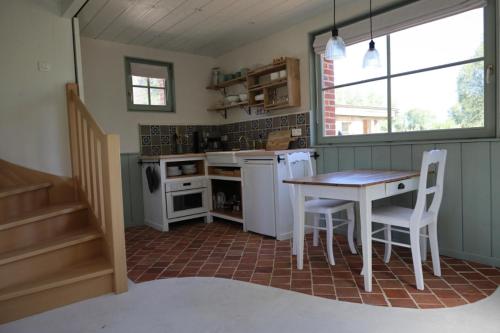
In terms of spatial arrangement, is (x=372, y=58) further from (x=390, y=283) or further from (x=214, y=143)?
(x=214, y=143)

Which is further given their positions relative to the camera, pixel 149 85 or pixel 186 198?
pixel 149 85

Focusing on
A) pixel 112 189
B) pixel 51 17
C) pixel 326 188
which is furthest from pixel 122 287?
pixel 51 17

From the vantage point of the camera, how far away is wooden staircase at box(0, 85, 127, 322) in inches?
85.3

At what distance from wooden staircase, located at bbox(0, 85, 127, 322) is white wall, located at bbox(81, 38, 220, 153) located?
1390 mm

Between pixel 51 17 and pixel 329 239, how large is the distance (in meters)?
3.10

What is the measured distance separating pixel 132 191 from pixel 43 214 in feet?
6.36

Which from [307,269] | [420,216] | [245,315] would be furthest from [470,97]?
[245,315]

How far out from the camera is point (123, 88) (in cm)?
438

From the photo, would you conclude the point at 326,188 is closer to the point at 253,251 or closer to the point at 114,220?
the point at 253,251

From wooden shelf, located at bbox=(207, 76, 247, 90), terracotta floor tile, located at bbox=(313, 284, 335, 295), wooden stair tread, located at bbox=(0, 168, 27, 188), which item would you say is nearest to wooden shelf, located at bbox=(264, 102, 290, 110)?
wooden shelf, located at bbox=(207, 76, 247, 90)

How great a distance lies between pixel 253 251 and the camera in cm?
319

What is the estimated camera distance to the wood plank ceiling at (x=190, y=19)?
3320mm

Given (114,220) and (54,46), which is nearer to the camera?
(114,220)

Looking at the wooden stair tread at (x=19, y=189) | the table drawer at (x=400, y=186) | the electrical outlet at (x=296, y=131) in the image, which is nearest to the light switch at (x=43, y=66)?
the wooden stair tread at (x=19, y=189)
